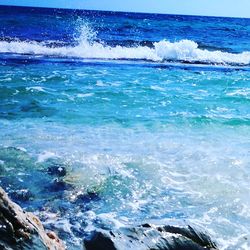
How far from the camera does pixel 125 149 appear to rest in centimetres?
764

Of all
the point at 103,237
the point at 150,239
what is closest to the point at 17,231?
the point at 103,237

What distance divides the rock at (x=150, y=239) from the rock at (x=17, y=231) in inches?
19.5

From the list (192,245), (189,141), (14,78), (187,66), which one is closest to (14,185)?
(192,245)

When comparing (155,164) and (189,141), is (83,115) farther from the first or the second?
(155,164)

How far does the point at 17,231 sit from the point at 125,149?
4.38 m

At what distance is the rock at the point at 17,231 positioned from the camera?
130 inches

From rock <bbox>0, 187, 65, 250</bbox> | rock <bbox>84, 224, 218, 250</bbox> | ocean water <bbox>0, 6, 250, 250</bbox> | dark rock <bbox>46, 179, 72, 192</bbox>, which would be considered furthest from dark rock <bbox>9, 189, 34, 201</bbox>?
rock <bbox>0, 187, 65, 250</bbox>

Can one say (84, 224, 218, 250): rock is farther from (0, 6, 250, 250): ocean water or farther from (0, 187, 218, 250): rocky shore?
(0, 6, 250, 250): ocean water

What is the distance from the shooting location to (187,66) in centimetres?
1953

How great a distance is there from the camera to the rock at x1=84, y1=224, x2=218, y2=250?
3.80 m

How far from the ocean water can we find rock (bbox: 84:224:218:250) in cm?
23

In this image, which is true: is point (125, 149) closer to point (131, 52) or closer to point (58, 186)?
point (58, 186)

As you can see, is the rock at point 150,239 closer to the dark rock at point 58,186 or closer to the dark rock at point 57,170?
the dark rock at point 58,186

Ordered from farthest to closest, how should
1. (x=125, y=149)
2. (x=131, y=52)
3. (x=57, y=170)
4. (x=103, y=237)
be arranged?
(x=131, y=52), (x=125, y=149), (x=57, y=170), (x=103, y=237)
